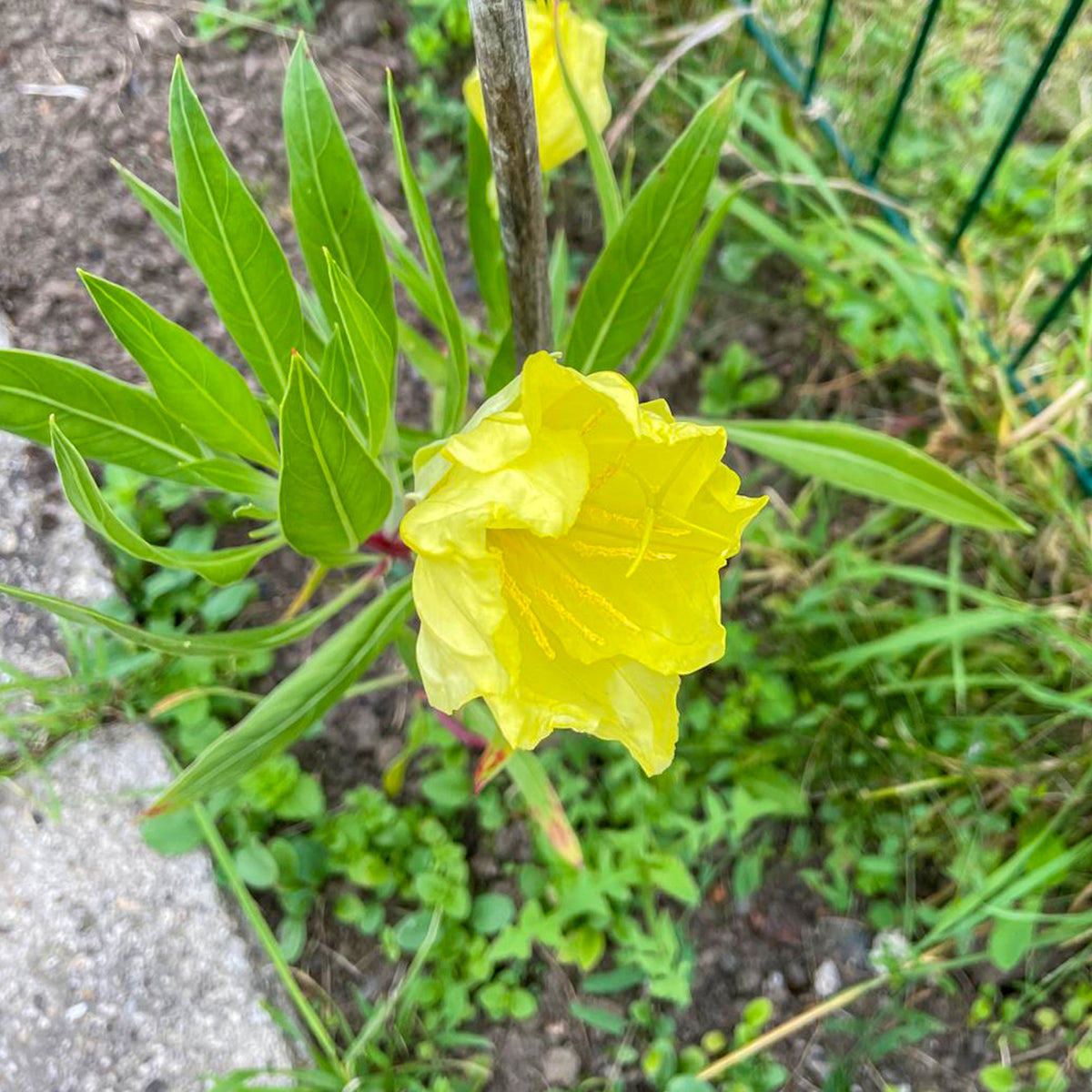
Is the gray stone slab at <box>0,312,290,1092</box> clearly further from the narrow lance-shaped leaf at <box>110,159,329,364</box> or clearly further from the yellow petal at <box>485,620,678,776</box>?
the yellow petal at <box>485,620,678,776</box>

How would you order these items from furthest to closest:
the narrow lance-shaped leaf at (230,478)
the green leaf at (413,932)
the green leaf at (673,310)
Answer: the green leaf at (413,932)
the green leaf at (673,310)
the narrow lance-shaped leaf at (230,478)

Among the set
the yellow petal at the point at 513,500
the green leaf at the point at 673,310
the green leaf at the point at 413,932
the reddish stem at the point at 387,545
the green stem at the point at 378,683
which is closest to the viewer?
the yellow petal at the point at 513,500

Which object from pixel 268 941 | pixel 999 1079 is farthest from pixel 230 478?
pixel 999 1079

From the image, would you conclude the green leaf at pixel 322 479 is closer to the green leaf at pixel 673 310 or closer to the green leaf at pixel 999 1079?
the green leaf at pixel 673 310

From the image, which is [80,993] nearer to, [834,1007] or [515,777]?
[515,777]

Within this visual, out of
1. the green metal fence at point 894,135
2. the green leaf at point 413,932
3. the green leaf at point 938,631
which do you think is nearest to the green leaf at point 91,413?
the green leaf at point 413,932

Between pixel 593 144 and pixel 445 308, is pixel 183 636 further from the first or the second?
pixel 593 144

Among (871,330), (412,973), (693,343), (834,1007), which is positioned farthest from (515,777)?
(871,330)

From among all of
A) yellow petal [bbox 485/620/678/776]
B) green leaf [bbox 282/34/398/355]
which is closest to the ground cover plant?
green leaf [bbox 282/34/398/355]
